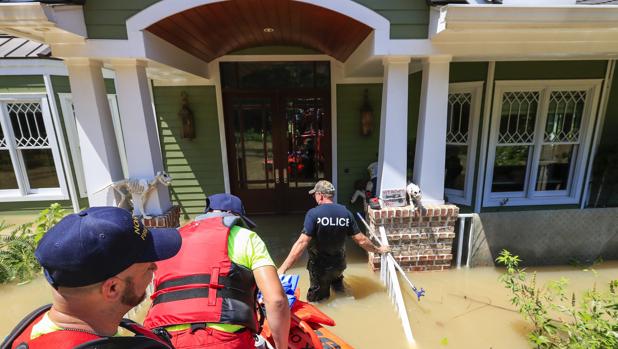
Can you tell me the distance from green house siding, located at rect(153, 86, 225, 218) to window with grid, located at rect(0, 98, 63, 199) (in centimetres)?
201

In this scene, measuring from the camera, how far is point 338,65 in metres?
5.04

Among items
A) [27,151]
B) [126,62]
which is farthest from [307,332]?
[27,151]

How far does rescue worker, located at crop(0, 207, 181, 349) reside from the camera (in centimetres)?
82

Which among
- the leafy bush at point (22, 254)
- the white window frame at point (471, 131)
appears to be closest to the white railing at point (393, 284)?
the white window frame at point (471, 131)

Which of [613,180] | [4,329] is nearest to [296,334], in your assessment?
[4,329]

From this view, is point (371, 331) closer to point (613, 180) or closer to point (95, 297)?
point (95, 297)

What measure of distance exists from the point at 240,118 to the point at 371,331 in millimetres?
3933

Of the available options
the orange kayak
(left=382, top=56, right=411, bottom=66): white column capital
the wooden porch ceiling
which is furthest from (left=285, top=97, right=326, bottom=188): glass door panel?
the orange kayak

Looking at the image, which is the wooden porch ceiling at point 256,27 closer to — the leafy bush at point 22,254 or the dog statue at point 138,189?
the dog statue at point 138,189

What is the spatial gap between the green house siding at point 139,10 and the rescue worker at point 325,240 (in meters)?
1.83

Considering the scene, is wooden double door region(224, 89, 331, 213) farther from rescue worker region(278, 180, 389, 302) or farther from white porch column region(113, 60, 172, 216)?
rescue worker region(278, 180, 389, 302)

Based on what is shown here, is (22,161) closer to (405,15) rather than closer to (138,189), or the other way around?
(138,189)

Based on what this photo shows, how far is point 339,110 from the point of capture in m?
5.21

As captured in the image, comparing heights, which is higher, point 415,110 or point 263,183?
point 415,110
